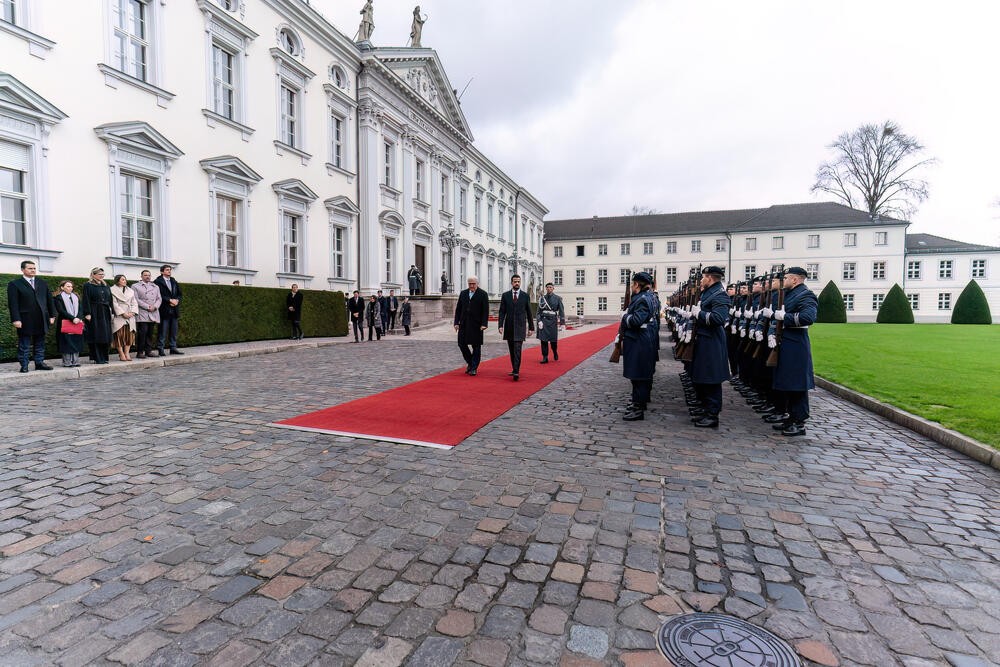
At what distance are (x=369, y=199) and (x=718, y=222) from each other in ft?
158

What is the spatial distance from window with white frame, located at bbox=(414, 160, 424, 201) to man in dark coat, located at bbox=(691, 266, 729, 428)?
2639 centimetres

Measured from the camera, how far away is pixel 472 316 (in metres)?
10.2

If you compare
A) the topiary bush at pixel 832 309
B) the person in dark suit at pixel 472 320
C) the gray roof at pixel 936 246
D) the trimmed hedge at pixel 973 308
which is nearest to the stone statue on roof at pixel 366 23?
the person in dark suit at pixel 472 320

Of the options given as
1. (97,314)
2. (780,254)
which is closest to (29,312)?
(97,314)

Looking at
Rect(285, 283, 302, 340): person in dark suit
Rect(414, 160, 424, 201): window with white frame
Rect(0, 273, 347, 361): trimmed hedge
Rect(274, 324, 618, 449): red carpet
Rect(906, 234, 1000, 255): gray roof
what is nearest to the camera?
Rect(274, 324, 618, 449): red carpet

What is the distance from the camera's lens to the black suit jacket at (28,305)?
30.0 feet

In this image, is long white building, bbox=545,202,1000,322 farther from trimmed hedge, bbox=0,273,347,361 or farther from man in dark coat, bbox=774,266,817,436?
man in dark coat, bbox=774,266,817,436

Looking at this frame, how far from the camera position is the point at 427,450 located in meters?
5.09

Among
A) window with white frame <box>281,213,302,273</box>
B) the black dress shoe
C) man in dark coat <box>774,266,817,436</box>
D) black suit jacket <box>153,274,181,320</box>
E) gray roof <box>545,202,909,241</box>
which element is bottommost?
the black dress shoe

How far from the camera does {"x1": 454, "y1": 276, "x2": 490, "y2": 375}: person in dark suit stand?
10.1 meters

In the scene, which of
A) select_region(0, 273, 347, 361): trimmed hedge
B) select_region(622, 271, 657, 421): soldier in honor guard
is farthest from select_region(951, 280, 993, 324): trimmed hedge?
select_region(622, 271, 657, 421): soldier in honor guard

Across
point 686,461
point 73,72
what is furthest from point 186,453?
point 73,72

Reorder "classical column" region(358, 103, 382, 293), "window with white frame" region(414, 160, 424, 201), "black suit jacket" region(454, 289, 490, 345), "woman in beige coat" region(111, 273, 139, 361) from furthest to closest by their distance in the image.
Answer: "window with white frame" region(414, 160, 424, 201)
"classical column" region(358, 103, 382, 293)
"woman in beige coat" region(111, 273, 139, 361)
"black suit jacket" region(454, 289, 490, 345)

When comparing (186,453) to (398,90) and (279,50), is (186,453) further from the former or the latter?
(398,90)
